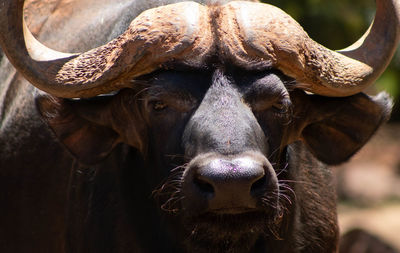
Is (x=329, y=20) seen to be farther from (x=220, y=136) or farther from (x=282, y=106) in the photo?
(x=220, y=136)

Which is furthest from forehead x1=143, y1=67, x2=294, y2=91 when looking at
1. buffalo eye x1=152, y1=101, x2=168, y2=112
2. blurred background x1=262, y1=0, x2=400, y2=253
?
blurred background x1=262, y1=0, x2=400, y2=253

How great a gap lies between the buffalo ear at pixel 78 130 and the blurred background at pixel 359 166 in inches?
241

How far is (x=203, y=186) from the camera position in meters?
4.82

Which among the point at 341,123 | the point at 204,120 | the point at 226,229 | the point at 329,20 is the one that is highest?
the point at 204,120

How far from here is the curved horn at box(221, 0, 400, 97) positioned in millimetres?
5211

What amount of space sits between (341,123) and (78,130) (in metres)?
1.57

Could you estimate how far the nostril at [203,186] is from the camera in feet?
15.7

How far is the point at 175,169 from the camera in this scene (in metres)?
5.18

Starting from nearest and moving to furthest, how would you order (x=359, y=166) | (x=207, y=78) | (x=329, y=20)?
(x=207, y=78) → (x=329, y=20) → (x=359, y=166)

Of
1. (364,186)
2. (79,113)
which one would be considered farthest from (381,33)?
(364,186)

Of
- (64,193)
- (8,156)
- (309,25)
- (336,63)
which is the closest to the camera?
(336,63)

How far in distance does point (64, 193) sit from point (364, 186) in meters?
8.53

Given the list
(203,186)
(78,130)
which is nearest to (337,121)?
(203,186)

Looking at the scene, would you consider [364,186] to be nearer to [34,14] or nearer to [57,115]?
[34,14]
